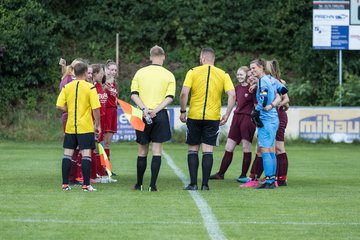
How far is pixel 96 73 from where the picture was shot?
50.9ft

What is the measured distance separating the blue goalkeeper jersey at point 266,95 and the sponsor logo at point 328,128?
1531 centimetres

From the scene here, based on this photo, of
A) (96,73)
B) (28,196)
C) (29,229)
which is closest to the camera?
(29,229)

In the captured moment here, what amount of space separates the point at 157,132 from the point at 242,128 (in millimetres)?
2646

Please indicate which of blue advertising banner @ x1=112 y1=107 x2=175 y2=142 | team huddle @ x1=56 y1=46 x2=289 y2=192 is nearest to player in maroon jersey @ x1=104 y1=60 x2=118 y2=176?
team huddle @ x1=56 y1=46 x2=289 y2=192

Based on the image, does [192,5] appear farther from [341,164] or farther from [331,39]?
[341,164]

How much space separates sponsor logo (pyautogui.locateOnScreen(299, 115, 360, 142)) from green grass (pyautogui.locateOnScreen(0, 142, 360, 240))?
1122 centimetres

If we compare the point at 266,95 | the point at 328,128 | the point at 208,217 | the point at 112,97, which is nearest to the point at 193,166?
the point at 266,95

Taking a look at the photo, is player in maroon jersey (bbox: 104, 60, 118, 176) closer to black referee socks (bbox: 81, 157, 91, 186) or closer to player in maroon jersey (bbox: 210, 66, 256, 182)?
player in maroon jersey (bbox: 210, 66, 256, 182)

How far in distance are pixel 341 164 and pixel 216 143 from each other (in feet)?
23.1

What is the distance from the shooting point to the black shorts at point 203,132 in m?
14.3

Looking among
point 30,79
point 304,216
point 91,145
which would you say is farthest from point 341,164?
point 30,79

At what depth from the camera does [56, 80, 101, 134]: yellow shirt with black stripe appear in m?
14.0

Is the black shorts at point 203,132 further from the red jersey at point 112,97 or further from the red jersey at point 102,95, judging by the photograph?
the red jersey at point 112,97

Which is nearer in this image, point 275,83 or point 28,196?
point 28,196
